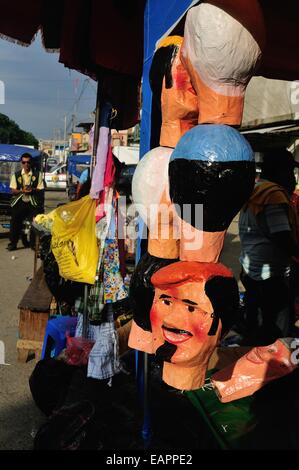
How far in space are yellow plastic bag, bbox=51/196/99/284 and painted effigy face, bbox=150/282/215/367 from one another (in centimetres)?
136

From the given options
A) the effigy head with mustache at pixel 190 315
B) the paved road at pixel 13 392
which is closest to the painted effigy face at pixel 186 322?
the effigy head with mustache at pixel 190 315

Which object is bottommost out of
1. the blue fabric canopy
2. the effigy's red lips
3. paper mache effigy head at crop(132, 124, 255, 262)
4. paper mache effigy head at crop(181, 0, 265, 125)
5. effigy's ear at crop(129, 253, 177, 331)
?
the effigy's red lips

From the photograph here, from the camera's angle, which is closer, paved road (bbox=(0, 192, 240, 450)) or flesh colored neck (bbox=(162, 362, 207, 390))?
flesh colored neck (bbox=(162, 362, 207, 390))

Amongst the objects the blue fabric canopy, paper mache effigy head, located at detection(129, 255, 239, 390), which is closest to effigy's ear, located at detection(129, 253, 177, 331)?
paper mache effigy head, located at detection(129, 255, 239, 390)

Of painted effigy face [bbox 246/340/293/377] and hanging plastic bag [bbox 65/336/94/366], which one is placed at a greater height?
painted effigy face [bbox 246/340/293/377]

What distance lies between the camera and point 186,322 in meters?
1.15

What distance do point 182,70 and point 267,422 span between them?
1.52 m

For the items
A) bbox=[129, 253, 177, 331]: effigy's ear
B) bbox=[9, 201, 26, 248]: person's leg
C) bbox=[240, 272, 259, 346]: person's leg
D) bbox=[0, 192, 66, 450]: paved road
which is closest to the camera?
bbox=[129, 253, 177, 331]: effigy's ear

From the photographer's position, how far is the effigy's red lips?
116cm

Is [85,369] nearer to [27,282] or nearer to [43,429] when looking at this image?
[43,429]

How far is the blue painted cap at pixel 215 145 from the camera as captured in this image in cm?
108

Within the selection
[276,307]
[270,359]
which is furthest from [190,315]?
[276,307]

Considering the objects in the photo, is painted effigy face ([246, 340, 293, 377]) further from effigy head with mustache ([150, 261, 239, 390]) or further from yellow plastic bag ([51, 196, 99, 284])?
yellow plastic bag ([51, 196, 99, 284])

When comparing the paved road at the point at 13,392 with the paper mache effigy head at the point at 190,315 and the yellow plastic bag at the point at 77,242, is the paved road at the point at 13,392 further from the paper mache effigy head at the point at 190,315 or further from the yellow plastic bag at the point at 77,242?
the paper mache effigy head at the point at 190,315
